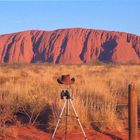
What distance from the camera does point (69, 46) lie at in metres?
118

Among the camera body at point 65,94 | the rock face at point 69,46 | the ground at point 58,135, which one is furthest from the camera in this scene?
the rock face at point 69,46

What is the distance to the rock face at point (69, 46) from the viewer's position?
371ft

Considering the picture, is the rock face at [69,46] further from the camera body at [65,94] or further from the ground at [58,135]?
the camera body at [65,94]

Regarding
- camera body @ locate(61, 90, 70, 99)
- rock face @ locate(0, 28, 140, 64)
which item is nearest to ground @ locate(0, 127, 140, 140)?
camera body @ locate(61, 90, 70, 99)

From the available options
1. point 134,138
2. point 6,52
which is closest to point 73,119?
point 134,138

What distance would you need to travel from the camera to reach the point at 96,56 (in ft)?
375

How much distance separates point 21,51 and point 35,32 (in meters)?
12.2

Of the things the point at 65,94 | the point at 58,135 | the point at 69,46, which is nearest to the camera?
the point at 65,94

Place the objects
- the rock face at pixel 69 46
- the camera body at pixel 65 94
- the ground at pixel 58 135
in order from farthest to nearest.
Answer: the rock face at pixel 69 46 → the ground at pixel 58 135 → the camera body at pixel 65 94

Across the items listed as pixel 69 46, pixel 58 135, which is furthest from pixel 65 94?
pixel 69 46

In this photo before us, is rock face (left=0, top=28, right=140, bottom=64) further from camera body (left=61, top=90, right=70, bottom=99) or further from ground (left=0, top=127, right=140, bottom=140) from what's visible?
camera body (left=61, top=90, right=70, bottom=99)

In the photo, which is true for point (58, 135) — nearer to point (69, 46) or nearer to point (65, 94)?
point (65, 94)

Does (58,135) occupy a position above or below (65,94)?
below


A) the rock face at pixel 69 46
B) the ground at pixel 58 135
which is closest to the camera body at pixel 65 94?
the ground at pixel 58 135
